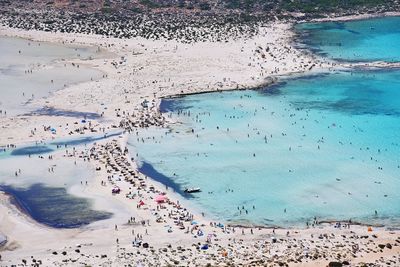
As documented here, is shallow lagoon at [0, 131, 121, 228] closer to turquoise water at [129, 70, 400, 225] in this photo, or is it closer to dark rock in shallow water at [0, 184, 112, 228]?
dark rock in shallow water at [0, 184, 112, 228]

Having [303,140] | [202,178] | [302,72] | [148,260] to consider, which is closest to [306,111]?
[303,140]

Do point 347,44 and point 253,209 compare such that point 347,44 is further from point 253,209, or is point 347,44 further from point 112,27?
point 253,209

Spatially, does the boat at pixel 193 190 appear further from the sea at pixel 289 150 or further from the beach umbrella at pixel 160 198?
the beach umbrella at pixel 160 198

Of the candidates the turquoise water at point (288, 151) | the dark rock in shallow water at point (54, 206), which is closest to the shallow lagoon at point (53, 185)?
the dark rock in shallow water at point (54, 206)

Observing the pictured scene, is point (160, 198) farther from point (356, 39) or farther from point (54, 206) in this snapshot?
point (356, 39)

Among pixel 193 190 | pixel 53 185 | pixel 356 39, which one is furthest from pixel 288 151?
pixel 356 39
